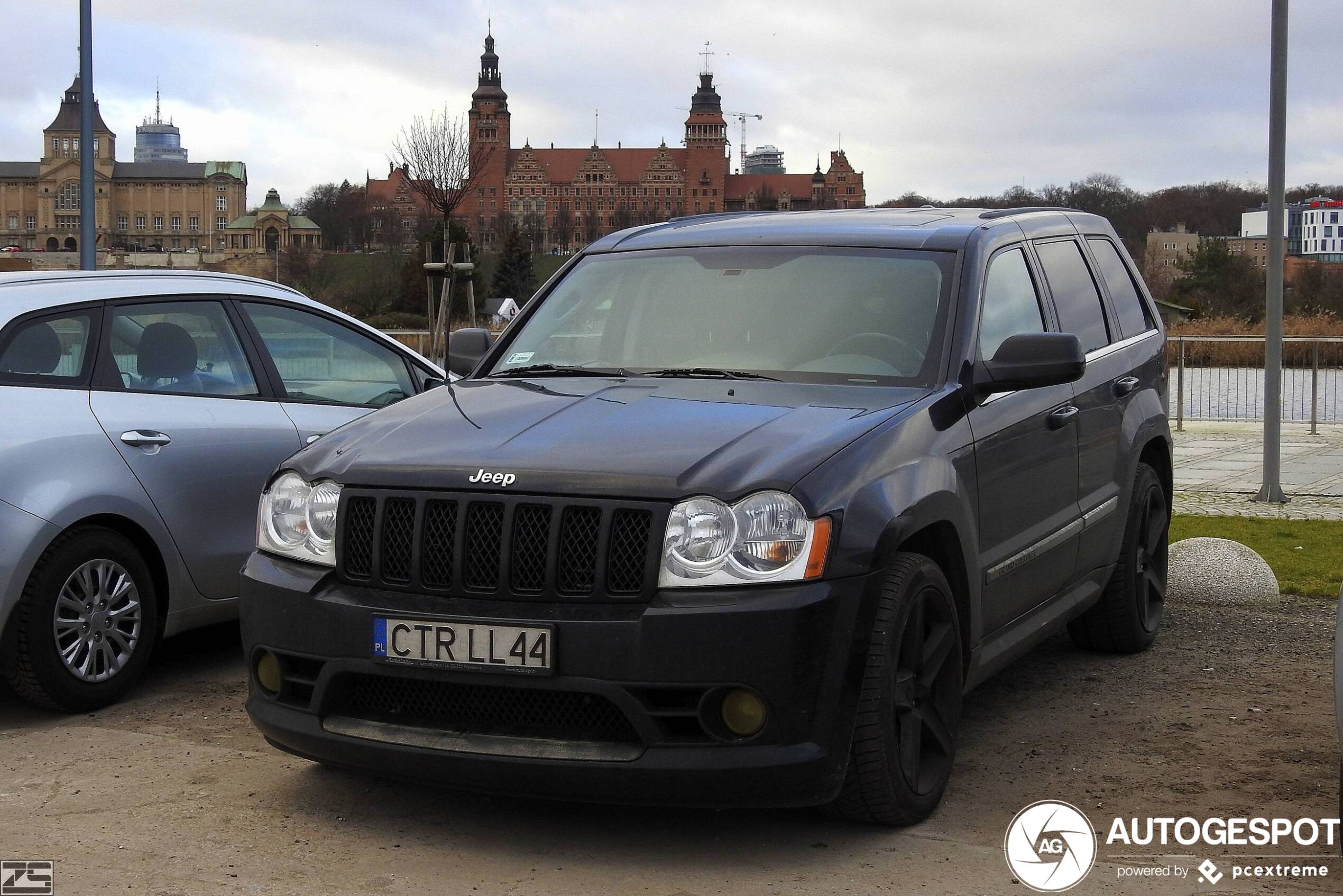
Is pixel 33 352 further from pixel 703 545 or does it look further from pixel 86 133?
pixel 86 133

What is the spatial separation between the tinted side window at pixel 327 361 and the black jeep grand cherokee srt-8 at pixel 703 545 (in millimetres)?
1694

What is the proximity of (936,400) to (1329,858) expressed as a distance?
1682 mm

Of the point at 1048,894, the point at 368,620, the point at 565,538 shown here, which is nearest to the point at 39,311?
the point at 368,620

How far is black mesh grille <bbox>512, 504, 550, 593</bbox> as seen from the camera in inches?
158

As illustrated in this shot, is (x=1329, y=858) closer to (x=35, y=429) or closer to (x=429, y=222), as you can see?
(x=35, y=429)

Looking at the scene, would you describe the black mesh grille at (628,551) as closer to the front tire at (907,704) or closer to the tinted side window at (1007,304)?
the front tire at (907,704)

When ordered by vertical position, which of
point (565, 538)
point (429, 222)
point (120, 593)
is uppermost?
point (429, 222)

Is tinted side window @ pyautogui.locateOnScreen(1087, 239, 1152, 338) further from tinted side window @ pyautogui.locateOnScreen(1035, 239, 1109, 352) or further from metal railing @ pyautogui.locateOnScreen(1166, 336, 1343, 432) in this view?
metal railing @ pyautogui.locateOnScreen(1166, 336, 1343, 432)

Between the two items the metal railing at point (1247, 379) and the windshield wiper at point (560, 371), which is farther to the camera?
the metal railing at point (1247, 379)

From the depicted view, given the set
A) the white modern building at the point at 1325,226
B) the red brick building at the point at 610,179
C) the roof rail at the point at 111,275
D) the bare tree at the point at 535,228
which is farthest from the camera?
the red brick building at the point at 610,179

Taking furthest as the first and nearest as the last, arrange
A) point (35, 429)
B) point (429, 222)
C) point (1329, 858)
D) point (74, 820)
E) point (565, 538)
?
point (429, 222) < point (35, 429) < point (74, 820) < point (1329, 858) < point (565, 538)

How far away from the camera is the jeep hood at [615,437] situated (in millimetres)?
4047

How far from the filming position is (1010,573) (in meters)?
5.14

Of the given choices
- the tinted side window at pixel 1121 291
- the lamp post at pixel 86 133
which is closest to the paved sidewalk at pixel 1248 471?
the tinted side window at pixel 1121 291
